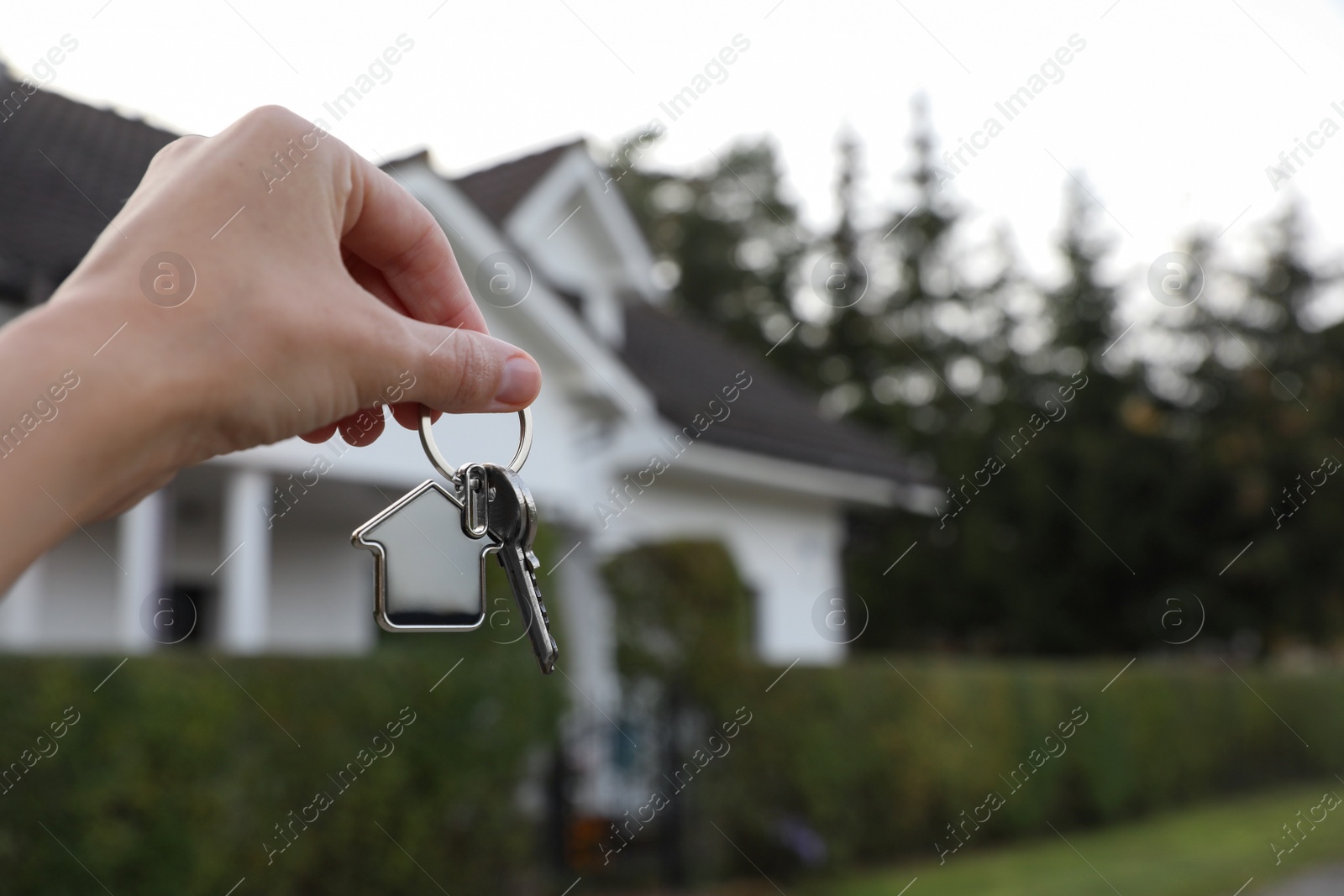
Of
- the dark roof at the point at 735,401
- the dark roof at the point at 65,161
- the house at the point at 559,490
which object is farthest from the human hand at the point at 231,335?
the dark roof at the point at 735,401

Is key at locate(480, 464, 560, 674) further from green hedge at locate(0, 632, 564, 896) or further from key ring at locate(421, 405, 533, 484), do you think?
green hedge at locate(0, 632, 564, 896)

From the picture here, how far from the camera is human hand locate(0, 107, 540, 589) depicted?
0.72 m

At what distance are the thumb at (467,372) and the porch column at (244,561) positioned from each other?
7.91 metres

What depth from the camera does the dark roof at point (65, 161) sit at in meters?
2.11

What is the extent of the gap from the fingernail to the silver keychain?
40mm

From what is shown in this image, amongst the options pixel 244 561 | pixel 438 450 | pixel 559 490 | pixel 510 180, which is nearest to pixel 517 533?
pixel 438 450

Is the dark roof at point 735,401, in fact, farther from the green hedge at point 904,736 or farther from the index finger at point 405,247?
the index finger at point 405,247

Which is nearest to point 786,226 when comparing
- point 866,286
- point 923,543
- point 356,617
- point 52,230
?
point 866,286

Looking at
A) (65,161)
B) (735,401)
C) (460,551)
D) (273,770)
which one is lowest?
(735,401)

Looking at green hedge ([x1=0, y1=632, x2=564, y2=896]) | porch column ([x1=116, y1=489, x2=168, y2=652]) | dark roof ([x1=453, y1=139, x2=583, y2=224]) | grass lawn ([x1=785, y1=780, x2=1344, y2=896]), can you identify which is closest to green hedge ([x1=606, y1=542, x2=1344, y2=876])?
grass lawn ([x1=785, y1=780, x2=1344, y2=896])

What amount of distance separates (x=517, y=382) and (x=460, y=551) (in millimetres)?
175

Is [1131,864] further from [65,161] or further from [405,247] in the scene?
[405,247]

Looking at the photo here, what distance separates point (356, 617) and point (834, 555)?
6262 mm

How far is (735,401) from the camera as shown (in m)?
15.4
